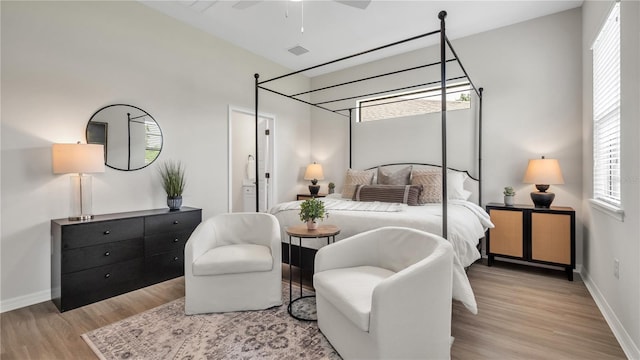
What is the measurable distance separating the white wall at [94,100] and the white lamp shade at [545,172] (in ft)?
12.9

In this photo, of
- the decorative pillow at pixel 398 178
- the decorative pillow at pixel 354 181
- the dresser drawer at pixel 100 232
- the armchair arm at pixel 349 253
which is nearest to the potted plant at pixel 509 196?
the decorative pillow at pixel 398 178

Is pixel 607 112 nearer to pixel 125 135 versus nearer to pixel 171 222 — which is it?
pixel 171 222

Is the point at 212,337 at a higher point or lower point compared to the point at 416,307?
lower

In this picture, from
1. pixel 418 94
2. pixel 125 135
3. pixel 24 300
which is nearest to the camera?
pixel 24 300

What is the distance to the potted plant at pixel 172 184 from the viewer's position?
3.39 m

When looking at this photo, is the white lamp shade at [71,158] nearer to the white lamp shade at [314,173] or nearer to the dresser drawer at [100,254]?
the dresser drawer at [100,254]

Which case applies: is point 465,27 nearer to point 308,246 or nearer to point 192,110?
point 308,246

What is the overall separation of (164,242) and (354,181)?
250 centimetres

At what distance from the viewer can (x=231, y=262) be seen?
7.61 feet

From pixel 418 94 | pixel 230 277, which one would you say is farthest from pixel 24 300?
pixel 418 94

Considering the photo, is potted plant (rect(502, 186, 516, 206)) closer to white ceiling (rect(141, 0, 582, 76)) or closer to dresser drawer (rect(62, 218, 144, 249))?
white ceiling (rect(141, 0, 582, 76))

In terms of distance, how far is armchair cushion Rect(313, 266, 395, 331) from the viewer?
1559 mm

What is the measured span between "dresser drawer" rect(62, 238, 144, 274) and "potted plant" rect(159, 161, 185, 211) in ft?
1.87

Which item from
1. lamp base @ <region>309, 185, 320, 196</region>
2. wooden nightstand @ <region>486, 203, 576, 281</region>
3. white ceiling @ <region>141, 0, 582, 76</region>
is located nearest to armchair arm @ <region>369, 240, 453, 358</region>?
wooden nightstand @ <region>486, 203, 576, 281</region>
